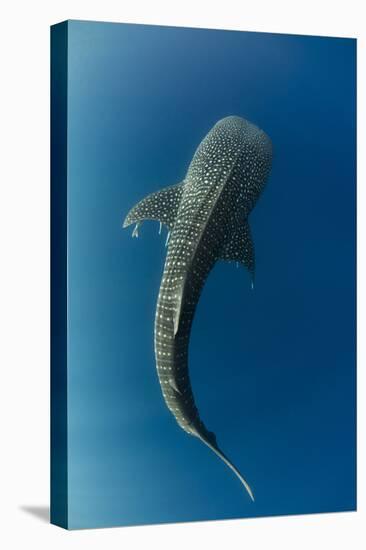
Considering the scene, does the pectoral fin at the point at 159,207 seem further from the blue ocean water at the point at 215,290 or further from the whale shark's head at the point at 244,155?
the whale shark's head at the point at 244,155

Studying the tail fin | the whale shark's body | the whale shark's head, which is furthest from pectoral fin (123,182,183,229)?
the tail fin

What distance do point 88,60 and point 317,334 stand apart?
228cm

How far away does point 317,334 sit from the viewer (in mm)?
9828

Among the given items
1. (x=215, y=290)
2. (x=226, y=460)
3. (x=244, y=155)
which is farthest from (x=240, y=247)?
(x=226, y=460)

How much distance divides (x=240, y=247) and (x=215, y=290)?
0.31 metres

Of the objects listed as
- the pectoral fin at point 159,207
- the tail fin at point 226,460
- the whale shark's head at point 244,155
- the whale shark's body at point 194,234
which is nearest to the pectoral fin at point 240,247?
the whale shark's body at point 194,234

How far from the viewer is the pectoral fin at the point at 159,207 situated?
30.1 ft

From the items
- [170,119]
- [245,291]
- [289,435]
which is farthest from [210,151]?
[289,435]

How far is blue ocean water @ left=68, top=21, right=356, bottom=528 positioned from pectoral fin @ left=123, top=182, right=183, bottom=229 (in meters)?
0.06

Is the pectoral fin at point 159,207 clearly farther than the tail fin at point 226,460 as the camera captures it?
No

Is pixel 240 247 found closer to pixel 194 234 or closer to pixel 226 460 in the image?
pixel 194 234

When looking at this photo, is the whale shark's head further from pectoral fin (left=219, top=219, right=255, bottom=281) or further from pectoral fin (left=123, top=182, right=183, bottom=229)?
pectoral fin (left=123, top=182, right=183, bottom=229)

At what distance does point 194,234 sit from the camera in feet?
30.2

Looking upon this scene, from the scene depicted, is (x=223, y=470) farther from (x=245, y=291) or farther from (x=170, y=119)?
(x=170, y=119)
